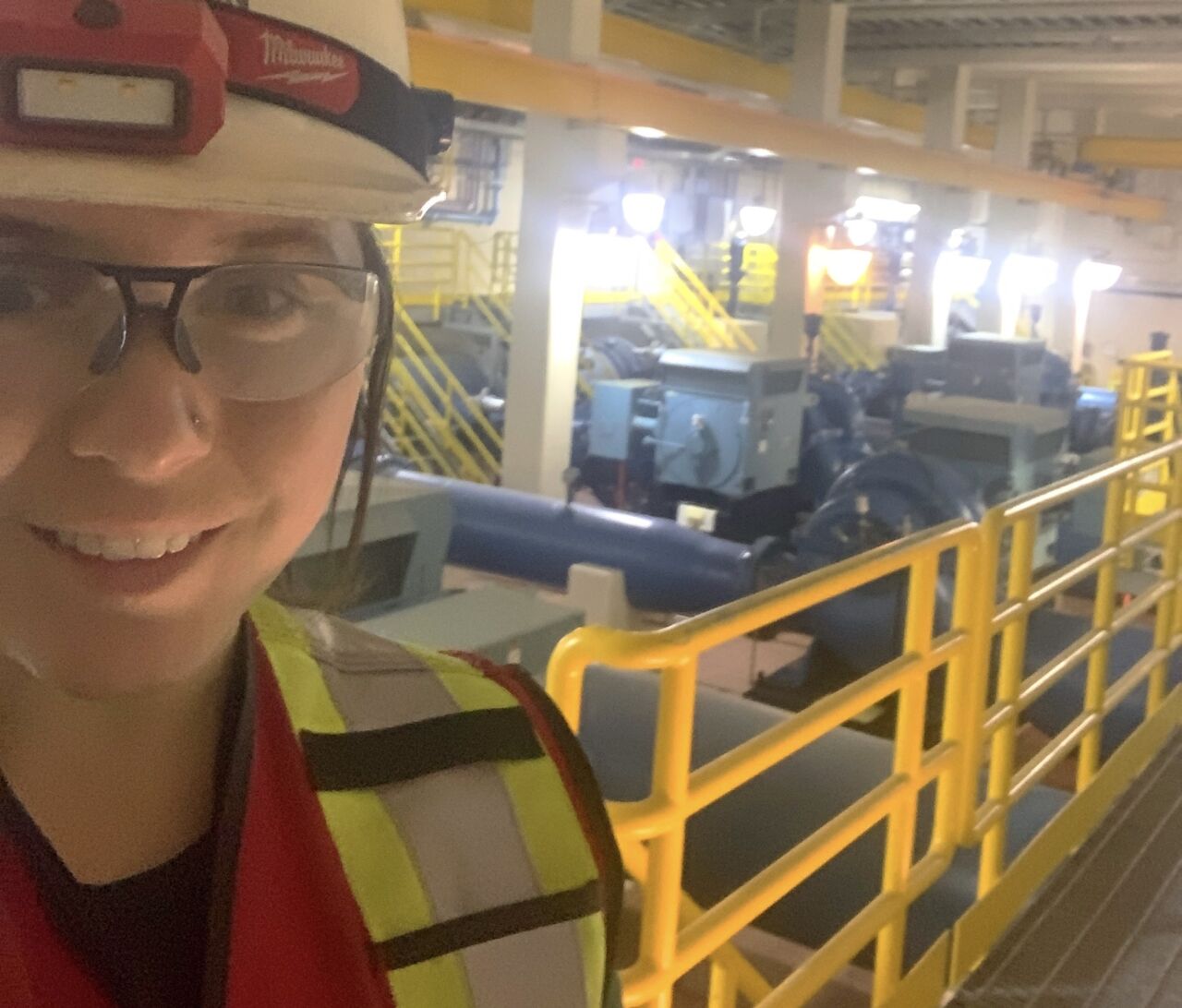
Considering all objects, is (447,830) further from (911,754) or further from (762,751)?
(911,754)

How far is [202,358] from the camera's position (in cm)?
73

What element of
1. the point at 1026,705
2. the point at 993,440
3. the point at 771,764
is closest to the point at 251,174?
the point at 771,764

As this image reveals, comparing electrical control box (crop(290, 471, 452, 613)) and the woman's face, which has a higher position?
the woman's face

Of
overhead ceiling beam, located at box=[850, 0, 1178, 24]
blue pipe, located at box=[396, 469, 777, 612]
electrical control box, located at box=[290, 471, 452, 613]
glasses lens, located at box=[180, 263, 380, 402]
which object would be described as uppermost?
overhead ceiling beam, located at box=[850, 0, 1178, 24]

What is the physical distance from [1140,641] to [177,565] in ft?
14.6

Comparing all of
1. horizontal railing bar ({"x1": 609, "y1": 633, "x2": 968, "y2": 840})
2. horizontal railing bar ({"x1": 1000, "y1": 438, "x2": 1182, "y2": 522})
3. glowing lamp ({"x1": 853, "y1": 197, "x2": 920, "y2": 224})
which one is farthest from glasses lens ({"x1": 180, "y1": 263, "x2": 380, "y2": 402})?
glowing lamp ({"x1": 853, "y1": 197, "x2": 920, "y2": 224})

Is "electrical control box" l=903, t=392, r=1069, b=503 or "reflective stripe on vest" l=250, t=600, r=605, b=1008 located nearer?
"reflective stripe on vest" l=250, t=600, r=605, b=1008

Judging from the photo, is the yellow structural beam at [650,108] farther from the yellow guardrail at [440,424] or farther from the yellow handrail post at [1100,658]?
the yellow handrail post at [1100,658]

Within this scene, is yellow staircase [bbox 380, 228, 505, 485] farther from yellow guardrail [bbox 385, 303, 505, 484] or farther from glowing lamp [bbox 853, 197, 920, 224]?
glowing lamp [bbox 853, 197, 920, 224]

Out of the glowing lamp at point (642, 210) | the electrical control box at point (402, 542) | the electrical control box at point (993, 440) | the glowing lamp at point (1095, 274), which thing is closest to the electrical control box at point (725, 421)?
the electrical control box at point (993, 440)

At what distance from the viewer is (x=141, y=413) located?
2.27 ft

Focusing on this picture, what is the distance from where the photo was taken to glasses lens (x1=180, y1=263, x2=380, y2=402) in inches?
29.0

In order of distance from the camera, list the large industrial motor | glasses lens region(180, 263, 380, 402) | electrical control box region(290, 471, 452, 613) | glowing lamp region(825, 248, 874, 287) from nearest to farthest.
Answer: glasses lens region(180, 263, 380, 402), electrical control box region(290, 471, 452, 613), the large industrial motor, glowing lamp region(825, 248, 874, 287)

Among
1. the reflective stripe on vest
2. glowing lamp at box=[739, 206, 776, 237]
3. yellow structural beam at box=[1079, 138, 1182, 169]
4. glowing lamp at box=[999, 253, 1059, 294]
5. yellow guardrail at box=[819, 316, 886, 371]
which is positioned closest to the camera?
the reflective stripe on vest
